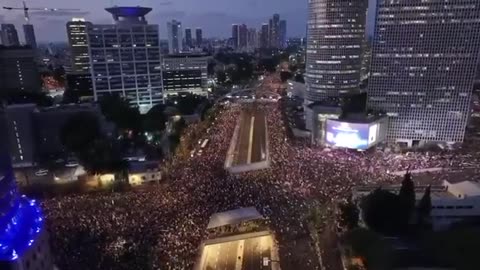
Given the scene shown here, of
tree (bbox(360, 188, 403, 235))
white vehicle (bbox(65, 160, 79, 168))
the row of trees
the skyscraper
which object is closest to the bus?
white vehicle (bbox(65, 160, 79, 168))

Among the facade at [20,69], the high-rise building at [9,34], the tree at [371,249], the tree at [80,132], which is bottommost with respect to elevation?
the tree at [371,249]

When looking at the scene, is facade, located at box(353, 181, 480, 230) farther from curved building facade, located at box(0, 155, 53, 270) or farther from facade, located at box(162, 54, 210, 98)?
facade, located at box(162, 54, 210, 98)

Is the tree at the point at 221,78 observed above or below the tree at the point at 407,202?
above

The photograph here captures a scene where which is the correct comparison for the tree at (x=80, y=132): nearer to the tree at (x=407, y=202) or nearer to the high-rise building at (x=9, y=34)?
the tree at (x=407, y=202)

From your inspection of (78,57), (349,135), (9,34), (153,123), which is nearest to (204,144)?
(153,123)

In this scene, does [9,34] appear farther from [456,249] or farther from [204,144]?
[456,249]

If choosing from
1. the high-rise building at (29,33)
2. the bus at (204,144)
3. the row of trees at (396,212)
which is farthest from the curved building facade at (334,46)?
the high-rise building at (29,33)
